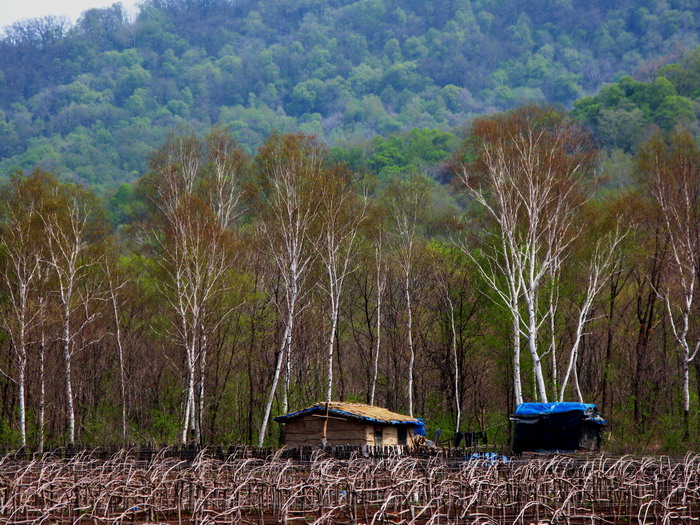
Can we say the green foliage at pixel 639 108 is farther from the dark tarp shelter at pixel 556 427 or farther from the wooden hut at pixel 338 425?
the wooden hut at pixel 338 425

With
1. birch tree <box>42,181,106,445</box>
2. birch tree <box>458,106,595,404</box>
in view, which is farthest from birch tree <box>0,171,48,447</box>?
birch tree <box>458,106,595,404</box>

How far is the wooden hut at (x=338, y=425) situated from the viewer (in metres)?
27.5

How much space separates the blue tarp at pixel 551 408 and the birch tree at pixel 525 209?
2086 millimetres

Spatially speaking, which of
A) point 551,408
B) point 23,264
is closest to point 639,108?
point 551,408

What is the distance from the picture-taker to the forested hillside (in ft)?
433

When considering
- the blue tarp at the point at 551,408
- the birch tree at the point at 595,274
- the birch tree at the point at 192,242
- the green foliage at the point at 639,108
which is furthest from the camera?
the green foliage at the point at 639,108

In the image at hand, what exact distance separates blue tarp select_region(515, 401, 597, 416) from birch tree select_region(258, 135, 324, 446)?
32.9ft

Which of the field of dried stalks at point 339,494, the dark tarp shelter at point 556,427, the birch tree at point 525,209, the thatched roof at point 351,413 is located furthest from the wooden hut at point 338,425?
the field of dried stalks at point 339,494

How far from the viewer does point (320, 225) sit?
34.8 m

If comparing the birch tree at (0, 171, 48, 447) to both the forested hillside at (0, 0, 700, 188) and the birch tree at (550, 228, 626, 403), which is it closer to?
the birch tree at (550, 228, 626, 403)

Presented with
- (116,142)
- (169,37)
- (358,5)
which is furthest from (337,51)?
(116,142)

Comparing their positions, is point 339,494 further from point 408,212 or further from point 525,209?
point 408,212

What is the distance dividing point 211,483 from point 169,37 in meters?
170

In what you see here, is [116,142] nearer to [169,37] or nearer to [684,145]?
[169,37]
